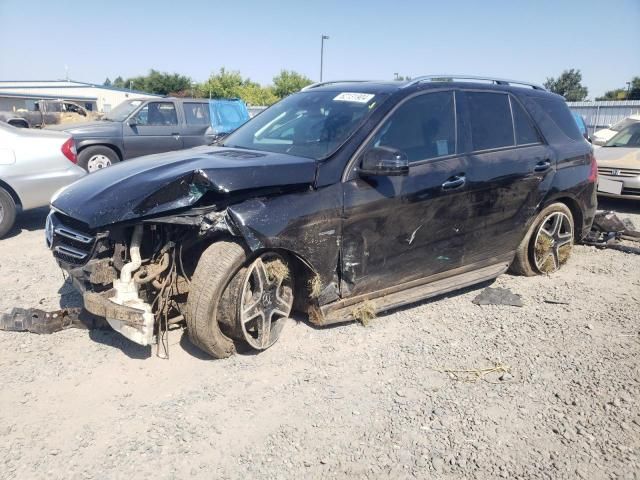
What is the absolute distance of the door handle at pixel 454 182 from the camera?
13.0 feet

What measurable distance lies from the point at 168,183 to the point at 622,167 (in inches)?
335

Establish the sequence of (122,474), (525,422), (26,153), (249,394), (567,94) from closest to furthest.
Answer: (122,474) → (525,422) → (249,394) → (26,153) → (567,94)

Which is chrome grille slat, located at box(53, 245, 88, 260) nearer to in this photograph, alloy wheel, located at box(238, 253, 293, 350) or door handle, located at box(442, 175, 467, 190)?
alloy wheel, located at box(238, 253, 293, 350)

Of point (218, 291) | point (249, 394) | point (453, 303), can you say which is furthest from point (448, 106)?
point (249, 394)

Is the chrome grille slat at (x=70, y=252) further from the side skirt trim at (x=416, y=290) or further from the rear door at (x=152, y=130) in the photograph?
the rear door at (x=152, y=130)

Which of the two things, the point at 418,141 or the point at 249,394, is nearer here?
the point at 249,394

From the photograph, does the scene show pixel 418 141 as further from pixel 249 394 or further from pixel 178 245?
pixel 249 394

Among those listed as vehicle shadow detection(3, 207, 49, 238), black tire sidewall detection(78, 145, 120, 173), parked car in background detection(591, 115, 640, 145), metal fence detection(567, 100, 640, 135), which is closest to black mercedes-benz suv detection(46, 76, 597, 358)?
vehicle shadow detection(3, 207, 49, 238)

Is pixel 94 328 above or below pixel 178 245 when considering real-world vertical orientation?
below

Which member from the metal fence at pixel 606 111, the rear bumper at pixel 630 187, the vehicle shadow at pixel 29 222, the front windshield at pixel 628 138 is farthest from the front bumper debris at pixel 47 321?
the metal fence at pixel 606 111

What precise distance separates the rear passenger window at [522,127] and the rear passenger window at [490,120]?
3.8 inches

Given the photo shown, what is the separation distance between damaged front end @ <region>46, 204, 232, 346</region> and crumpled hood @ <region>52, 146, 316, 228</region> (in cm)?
10

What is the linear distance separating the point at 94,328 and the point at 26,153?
3760mm

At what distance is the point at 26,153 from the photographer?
639 cm
